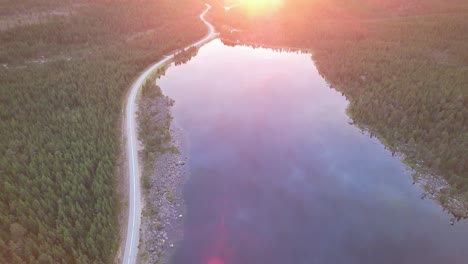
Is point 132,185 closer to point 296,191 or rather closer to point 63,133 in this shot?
point 63,133

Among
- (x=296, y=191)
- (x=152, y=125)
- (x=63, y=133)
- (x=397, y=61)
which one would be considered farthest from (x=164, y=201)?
(x=397, y=61)

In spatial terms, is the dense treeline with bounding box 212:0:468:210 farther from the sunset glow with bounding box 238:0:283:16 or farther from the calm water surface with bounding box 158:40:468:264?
the sunset glow with bounding box 238:0:283:16

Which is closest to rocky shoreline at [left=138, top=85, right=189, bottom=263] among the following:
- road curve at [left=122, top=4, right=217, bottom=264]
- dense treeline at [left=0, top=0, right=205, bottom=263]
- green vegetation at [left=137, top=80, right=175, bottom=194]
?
green vegetation at [left=137, top=80, right=175, bottom=194]

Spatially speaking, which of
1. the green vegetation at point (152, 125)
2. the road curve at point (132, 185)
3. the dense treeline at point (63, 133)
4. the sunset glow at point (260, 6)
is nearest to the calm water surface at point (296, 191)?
the green vegetation at point (152, 125)

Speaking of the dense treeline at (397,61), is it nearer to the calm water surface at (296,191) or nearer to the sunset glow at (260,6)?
the calm water surface at (296,191)

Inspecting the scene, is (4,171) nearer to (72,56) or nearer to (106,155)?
(106,155)

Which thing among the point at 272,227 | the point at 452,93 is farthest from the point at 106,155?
the point at 452,93
